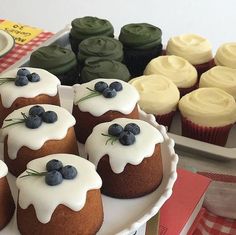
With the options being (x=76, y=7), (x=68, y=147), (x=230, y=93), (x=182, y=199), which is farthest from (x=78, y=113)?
(x=76, y=7)

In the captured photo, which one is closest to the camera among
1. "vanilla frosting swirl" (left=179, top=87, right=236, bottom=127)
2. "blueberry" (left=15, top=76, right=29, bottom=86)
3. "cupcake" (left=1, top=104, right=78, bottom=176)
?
"cupcake" (left=1, top=104, right=78, bottom=176)

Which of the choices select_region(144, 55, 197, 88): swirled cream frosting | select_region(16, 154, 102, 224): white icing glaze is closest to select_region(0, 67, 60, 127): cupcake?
select_region(16, 154, 102, 224): white icing glaze

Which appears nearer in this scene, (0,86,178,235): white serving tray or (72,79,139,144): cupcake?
(0,86,178,235): white serving tray

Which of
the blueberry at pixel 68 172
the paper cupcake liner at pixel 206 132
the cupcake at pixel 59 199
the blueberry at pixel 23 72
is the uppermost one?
the blueberry at pixel 68 172

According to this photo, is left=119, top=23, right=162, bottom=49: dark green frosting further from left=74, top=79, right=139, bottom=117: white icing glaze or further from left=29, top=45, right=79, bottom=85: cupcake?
left=74, top=79, right=139, bottom=117: white icing glaze

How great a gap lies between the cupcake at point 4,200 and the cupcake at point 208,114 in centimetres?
46

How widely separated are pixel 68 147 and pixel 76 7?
5.12ft

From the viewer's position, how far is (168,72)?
116cm

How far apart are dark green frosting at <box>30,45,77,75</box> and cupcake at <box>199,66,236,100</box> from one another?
11.8 inches

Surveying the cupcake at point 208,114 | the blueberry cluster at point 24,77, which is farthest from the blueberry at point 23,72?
the cupcake at point 208,114

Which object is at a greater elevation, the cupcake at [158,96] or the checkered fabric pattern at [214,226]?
the cupcake at [158,96]

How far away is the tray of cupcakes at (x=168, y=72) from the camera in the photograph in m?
1.04

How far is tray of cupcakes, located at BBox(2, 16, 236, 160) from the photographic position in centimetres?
104

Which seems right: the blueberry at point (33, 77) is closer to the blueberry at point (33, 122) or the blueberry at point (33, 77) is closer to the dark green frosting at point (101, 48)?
the blueberry at point (33, 122)
